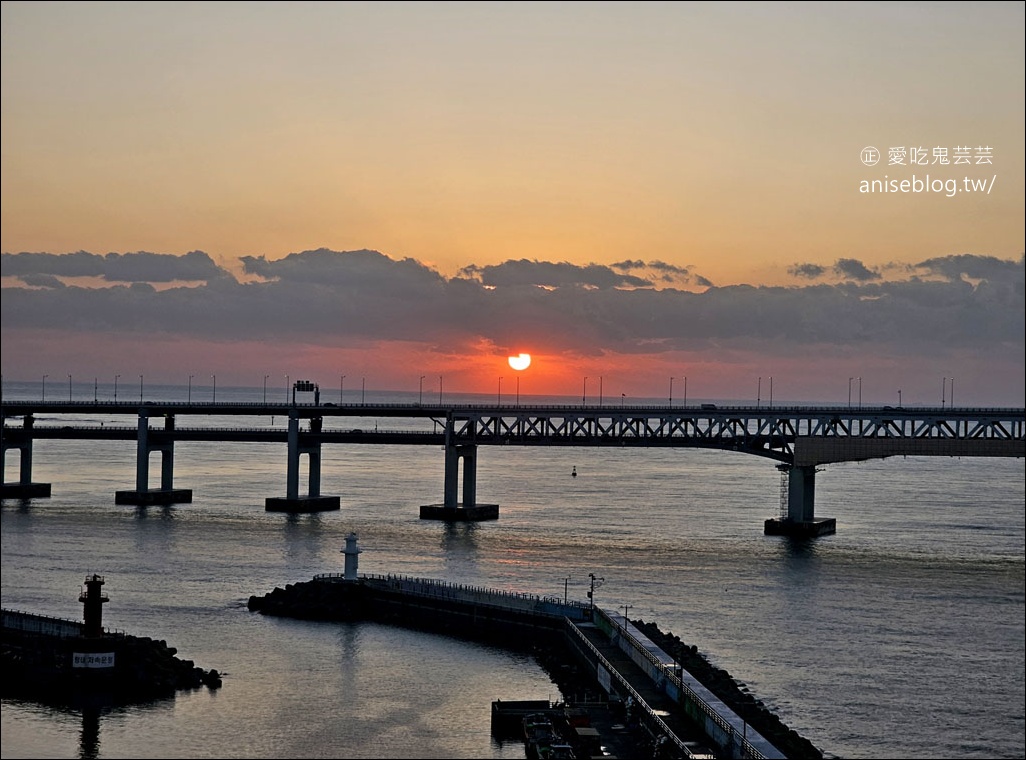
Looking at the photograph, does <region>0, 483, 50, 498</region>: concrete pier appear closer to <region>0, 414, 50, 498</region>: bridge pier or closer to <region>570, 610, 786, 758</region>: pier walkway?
<region>0, 414, 50, 498</region>: bridge pier

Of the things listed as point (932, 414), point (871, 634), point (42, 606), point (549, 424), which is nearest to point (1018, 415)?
point (932, 414)

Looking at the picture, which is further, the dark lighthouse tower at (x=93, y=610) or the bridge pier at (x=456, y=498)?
the bridge pier at (x=456, y=498)

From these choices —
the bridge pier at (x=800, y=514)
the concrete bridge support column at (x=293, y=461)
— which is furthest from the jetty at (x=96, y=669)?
the concrete bridge support column at (x=293, y=461)

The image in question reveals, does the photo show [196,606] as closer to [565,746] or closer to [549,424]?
[565,746]

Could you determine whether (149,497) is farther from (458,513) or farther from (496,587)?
(496,587)

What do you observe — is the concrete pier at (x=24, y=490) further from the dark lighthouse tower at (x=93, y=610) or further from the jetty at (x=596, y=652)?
the dark lighthouse tower at (x=93, y=610)

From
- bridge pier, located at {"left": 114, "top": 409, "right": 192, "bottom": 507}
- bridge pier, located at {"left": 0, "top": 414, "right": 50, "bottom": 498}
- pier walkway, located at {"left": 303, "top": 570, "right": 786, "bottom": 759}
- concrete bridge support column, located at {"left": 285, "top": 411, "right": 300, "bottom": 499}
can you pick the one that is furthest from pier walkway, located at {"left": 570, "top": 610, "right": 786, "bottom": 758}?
bridge pier, located at {"left": 0, "top": 414, "right": 50, "bottom": 498}
